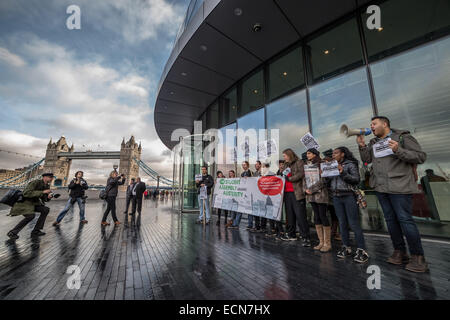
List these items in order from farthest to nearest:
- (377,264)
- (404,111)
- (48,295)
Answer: (404,111) → (377,264) → (48,295)

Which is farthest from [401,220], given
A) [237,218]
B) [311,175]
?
[237,218]

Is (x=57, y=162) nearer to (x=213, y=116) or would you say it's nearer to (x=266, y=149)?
(x=213, y=116)

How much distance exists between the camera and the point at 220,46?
19.2ft

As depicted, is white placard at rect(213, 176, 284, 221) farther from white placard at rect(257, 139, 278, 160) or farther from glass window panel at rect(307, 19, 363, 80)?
glass window panel at rect(307, 19, 363, 80)

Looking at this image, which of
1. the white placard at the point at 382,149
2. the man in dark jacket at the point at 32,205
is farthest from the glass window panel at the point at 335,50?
the man in dark jacket at the point at 32,205

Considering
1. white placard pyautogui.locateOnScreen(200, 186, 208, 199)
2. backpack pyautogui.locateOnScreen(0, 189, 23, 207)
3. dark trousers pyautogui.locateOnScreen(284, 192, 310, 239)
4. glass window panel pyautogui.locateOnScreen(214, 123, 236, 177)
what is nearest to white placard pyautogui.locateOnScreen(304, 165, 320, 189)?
dark trousers pyautogui.locateOnScreen(284, 192, 310, 239)

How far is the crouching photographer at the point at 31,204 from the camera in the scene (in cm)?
374

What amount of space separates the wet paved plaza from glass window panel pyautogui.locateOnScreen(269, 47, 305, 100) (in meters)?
5.10

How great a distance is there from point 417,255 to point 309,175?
1608 mm

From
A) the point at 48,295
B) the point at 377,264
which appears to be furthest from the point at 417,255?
the point at 48,295

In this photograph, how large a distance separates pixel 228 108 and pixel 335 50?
477 cm

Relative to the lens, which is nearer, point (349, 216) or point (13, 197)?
point (349, 216)

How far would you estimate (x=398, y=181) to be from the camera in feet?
7.41
